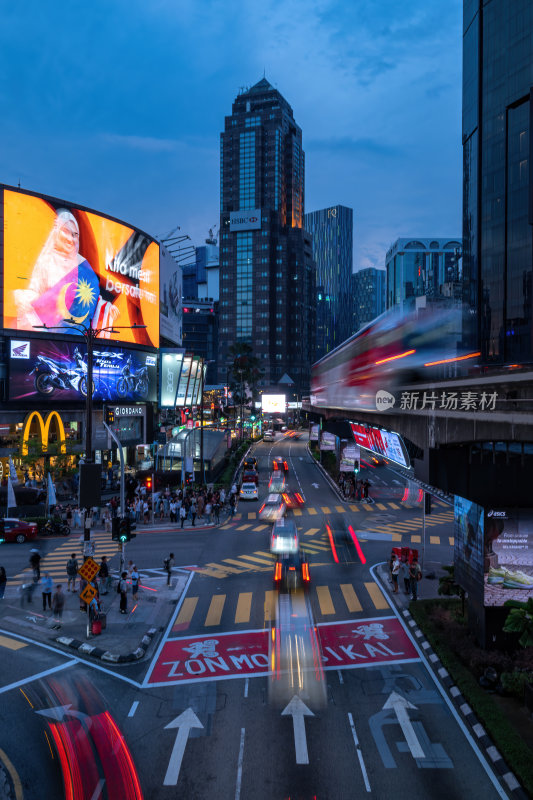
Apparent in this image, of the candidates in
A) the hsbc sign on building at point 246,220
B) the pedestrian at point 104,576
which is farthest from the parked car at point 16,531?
the hsbc sign on building at point 246,220

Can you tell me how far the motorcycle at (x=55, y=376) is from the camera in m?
52.9

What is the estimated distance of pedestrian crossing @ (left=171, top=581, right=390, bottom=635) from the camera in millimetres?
19312

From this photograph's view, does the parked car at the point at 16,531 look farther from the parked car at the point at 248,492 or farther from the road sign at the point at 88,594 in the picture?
the parked car at the point at 248,492

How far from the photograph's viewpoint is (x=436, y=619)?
18766 mm

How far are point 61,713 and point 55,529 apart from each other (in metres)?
21.8

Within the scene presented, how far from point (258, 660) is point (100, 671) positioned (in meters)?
4.56

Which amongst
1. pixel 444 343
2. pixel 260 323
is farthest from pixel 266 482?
pixel 260 323

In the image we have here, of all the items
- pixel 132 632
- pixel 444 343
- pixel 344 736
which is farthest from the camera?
pixel 444 343

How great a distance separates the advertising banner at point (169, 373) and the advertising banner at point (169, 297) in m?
4.83

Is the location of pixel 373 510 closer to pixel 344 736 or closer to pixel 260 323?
pixel 344 736

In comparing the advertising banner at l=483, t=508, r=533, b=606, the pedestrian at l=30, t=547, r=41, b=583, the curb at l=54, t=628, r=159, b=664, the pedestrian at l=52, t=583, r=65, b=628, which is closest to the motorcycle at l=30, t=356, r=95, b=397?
the pedestrian at l=30, t=547, r=41, b=583

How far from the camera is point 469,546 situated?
17609 mm

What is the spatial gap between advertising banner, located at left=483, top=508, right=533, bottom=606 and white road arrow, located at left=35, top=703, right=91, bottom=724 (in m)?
11.7

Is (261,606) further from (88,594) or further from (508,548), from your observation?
(508,548)
